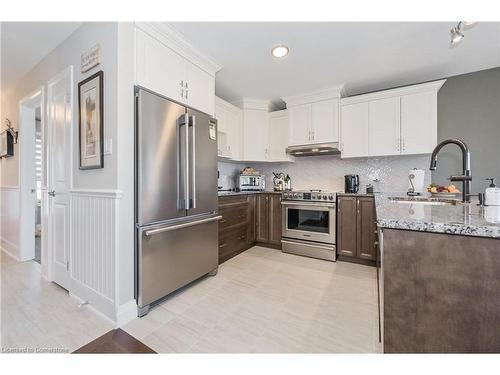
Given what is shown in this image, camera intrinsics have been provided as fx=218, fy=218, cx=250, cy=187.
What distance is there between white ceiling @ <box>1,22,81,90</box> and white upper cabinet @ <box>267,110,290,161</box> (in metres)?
2.69

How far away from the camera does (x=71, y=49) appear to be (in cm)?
204

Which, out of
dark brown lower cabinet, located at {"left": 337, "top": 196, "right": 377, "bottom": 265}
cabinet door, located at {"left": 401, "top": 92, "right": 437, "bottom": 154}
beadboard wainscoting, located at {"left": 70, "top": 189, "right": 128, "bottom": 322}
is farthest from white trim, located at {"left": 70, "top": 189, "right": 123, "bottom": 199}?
cabinet door, located at {"left": 401, "top": 92, "right": 437, "bottom": 154}

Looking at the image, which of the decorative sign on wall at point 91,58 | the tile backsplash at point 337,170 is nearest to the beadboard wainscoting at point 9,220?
the decorative sign on wall at point 91,58

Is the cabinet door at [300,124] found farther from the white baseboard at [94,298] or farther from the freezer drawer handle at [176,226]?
the white baseboard at [94,298]

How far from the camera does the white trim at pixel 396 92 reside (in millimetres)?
2679

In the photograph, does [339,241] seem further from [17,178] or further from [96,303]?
[17,178]

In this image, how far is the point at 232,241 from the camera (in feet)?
10.1

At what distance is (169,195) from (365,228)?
95.5 inches

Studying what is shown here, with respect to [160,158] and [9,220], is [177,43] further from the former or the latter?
[9,220]

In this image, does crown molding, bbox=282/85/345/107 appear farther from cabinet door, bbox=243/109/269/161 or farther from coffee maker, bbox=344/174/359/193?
coffee maker, bbox=344/174/359/193

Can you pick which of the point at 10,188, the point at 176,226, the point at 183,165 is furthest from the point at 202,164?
the point at 10,188

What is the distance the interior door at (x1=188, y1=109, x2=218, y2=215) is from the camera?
6.57 feet

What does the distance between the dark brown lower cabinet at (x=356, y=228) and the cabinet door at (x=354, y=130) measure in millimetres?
716

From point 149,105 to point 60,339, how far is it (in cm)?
175
